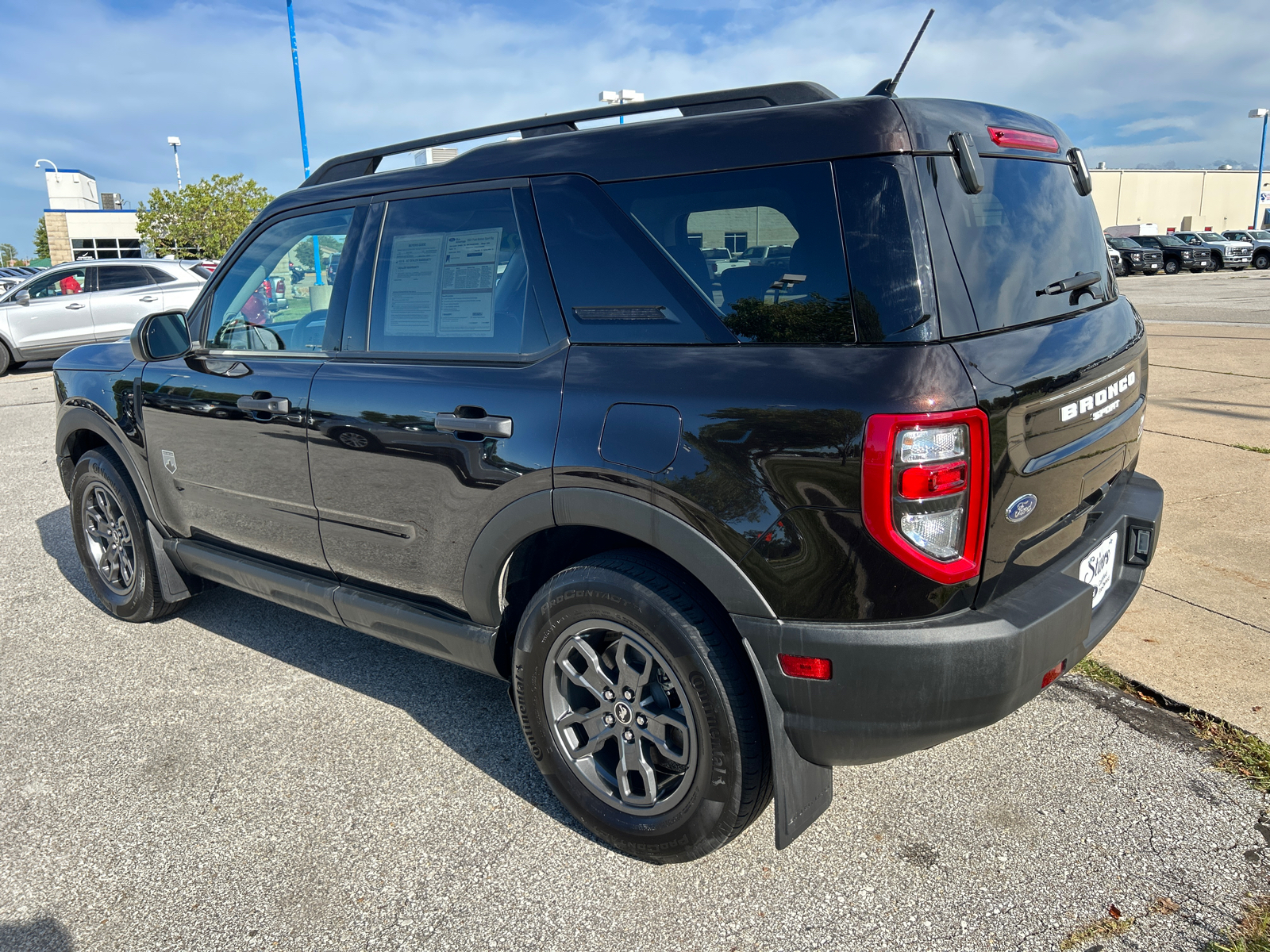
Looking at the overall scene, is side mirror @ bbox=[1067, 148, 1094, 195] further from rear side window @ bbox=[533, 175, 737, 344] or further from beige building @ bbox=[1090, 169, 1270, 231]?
beige building @ bbox=[1090, 169, 1270, 231]

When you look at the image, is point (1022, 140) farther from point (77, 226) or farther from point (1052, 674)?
point (77, 226)

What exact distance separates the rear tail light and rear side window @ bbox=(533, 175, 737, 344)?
50 centimetres

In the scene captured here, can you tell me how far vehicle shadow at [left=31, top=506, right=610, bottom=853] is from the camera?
120 inches

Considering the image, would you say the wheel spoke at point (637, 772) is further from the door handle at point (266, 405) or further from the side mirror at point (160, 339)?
the side mirror at point (160, 339)

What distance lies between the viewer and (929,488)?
1949 millimetres

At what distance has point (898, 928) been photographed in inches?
88.1

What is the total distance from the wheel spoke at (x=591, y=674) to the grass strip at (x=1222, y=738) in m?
1.97

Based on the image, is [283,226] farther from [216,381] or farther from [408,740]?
[408,740]

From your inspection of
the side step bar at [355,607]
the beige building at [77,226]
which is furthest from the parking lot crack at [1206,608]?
the beige building at [77,226]

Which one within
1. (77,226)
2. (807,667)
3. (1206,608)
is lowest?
(1206,608)

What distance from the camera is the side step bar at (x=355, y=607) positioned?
2842 mm

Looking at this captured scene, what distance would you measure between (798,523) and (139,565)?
338 centimetres

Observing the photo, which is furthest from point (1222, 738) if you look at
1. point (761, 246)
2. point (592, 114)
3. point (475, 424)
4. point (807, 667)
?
point (592, 114)

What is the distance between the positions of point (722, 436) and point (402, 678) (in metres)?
2.19
